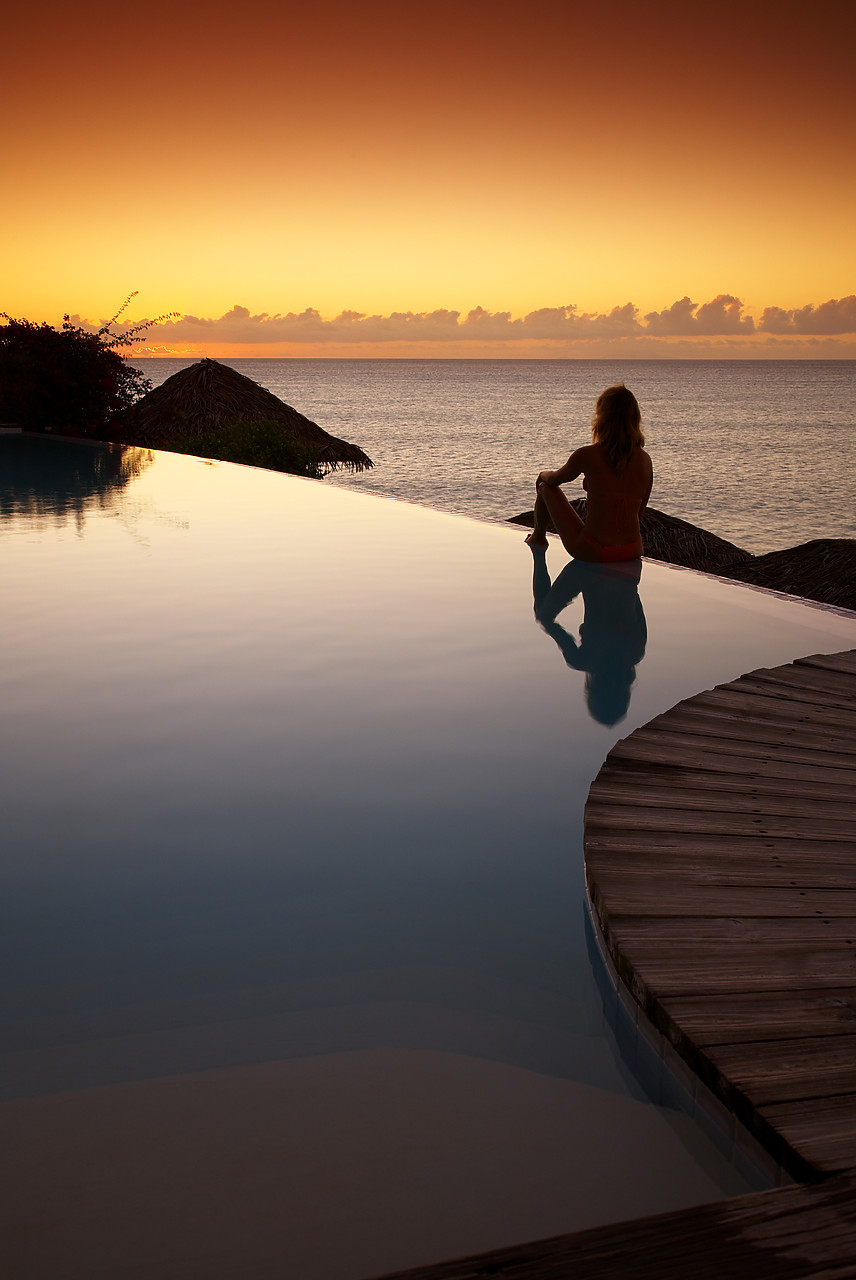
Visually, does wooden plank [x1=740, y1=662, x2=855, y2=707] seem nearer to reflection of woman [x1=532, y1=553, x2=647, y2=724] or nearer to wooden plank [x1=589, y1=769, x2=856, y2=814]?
reflection of woman [x1=532, y1=553, x2=647, y2=724]

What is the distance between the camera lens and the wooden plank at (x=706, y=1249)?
1.09 meters

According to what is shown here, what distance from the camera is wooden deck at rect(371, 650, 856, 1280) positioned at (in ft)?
3.72

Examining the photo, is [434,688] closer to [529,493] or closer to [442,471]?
[529,493]

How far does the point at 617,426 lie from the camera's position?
578 cm

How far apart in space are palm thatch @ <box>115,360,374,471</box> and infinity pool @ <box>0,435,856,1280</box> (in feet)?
50.0

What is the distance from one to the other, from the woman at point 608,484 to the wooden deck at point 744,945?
2.88 meters

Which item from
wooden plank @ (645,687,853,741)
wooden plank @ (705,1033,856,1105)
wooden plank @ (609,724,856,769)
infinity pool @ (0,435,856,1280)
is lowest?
infinity pool @ (0,435,856,1280)

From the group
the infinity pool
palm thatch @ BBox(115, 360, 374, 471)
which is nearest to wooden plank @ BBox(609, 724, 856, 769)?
the infinity pool

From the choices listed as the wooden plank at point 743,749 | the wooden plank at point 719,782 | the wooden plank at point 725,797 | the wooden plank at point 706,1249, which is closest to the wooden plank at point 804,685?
the wooden plank at point 743,749

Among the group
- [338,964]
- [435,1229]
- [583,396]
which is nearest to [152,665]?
[338,964]

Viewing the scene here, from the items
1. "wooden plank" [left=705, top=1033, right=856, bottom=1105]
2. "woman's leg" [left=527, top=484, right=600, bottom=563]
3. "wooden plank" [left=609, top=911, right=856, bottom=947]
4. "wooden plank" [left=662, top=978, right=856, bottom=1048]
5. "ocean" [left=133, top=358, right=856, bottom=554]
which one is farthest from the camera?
"ocean" [left=133, top=358, right=856, bottom=554]

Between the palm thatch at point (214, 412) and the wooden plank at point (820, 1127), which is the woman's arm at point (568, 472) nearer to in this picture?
the wooden plank at point (820, 1127)

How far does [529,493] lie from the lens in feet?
87.6

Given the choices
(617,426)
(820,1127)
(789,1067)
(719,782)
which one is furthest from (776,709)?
(617,426)
